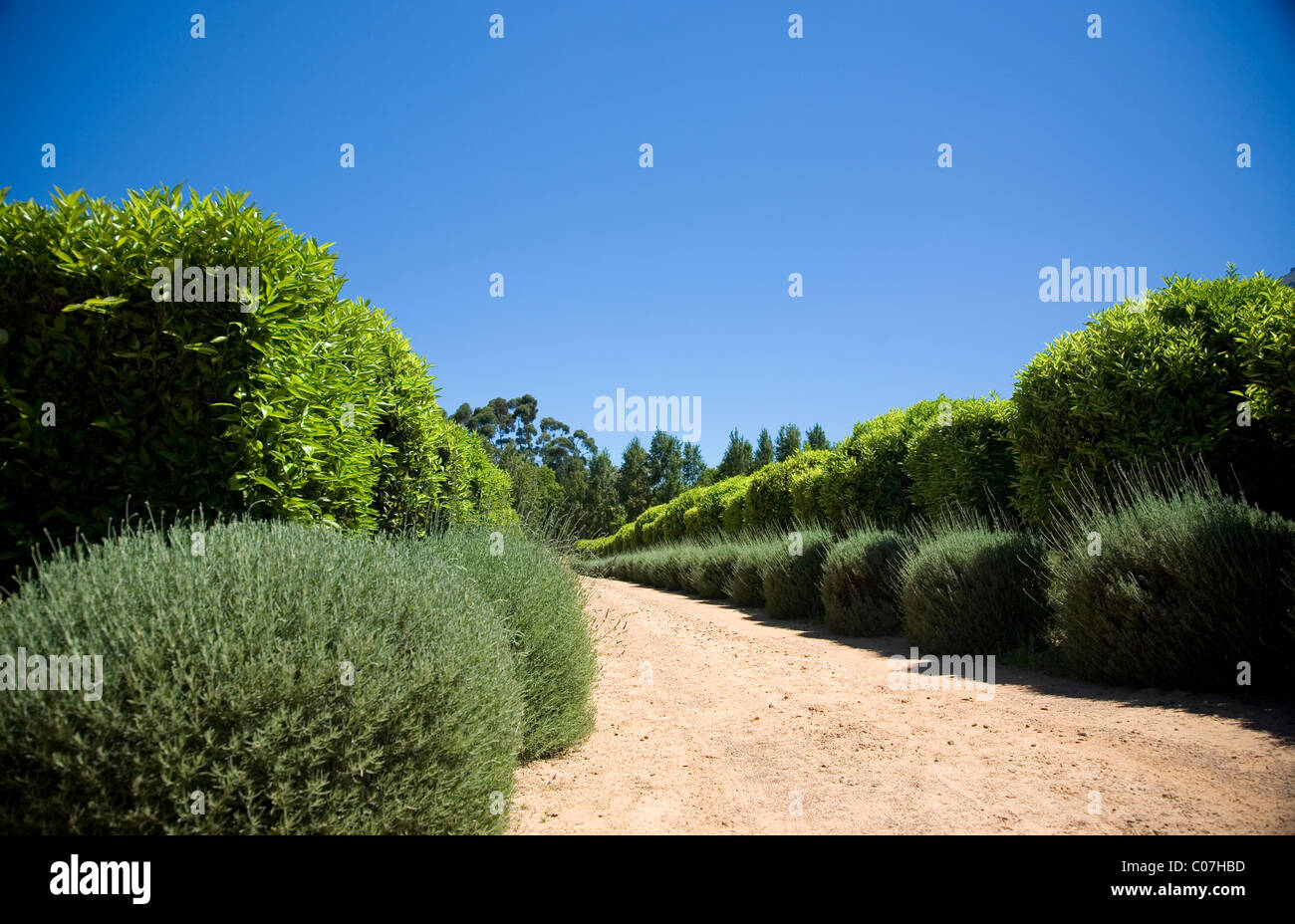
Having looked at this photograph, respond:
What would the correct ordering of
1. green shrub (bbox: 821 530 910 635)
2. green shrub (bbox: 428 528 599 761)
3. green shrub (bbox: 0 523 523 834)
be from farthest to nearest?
green shrub (bbox: 821 530 910 635) < green shrub (bbox: 428 528 599 761) < green shrub (bbox: 0 523 523 834)

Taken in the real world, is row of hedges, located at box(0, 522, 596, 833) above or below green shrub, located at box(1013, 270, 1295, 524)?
below

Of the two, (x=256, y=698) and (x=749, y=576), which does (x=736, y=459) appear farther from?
(x=256, y=698)

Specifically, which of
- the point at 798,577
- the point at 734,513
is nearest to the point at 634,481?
the point at 734,513

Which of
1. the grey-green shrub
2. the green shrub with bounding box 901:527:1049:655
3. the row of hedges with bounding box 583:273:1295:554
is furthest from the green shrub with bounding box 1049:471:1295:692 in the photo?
the grey-green shrub

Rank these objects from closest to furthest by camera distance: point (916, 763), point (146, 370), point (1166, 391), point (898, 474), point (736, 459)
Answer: point (146, 370) < point (916, 763) < point (1166, 391) < point (898, 474) < point (736, 459)

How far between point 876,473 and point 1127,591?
337 inches

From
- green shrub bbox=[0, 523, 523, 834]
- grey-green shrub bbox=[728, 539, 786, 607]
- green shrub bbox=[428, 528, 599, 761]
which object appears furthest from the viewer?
grey-green shrub bbox=[728, 539, 786, 607]

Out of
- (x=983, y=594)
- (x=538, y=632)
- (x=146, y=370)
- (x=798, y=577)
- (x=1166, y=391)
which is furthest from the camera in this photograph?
(x=798, y=577)

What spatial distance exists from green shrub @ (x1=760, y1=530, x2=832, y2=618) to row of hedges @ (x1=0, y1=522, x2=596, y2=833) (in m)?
10.8

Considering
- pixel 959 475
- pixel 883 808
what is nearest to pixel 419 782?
pixel 883 808

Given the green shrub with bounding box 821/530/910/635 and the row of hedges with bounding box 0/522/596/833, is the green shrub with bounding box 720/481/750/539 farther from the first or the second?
the row of hedges with bounding box 0/522/596/833

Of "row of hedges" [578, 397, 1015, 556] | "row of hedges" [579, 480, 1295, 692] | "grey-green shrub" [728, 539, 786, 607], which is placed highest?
"row of hedges" [578, 397, 1015, 556]

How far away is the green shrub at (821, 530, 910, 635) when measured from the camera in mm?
10852

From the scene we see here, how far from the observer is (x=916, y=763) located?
15.3ft
